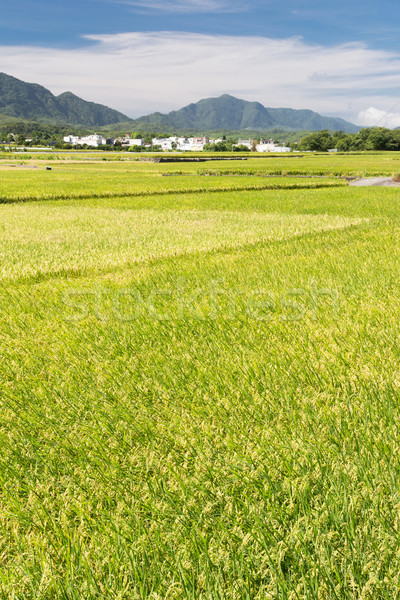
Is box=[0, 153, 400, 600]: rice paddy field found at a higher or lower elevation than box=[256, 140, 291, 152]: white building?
lower

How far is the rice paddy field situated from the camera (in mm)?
1271

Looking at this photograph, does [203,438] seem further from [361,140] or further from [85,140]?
[85,140]

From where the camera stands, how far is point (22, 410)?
92.8 inches

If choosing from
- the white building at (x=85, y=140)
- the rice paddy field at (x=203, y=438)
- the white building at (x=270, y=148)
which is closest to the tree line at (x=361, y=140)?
the rice paddy field at (x=203, y=438)

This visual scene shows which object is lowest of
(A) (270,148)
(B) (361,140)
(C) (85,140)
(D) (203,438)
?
(D) (203,438)

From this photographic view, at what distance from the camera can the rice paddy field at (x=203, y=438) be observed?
4.17ft

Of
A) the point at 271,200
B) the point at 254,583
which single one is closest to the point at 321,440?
the point at 254,583

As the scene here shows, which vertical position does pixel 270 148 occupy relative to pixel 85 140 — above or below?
above

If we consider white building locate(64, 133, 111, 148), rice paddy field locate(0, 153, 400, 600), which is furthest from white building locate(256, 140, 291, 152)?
rice paddy field locate(0, 153, 400, 600)

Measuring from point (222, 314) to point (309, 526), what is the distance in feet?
8.61

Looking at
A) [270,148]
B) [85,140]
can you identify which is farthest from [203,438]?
[270,148]

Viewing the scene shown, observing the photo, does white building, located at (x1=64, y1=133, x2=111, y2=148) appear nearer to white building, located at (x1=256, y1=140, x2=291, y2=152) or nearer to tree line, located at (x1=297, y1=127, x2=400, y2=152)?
white building, located at (x1=256, y1=140, x2=291, y2=152)

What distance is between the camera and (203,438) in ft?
6.56

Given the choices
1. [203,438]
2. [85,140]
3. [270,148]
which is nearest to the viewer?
[203,438]
